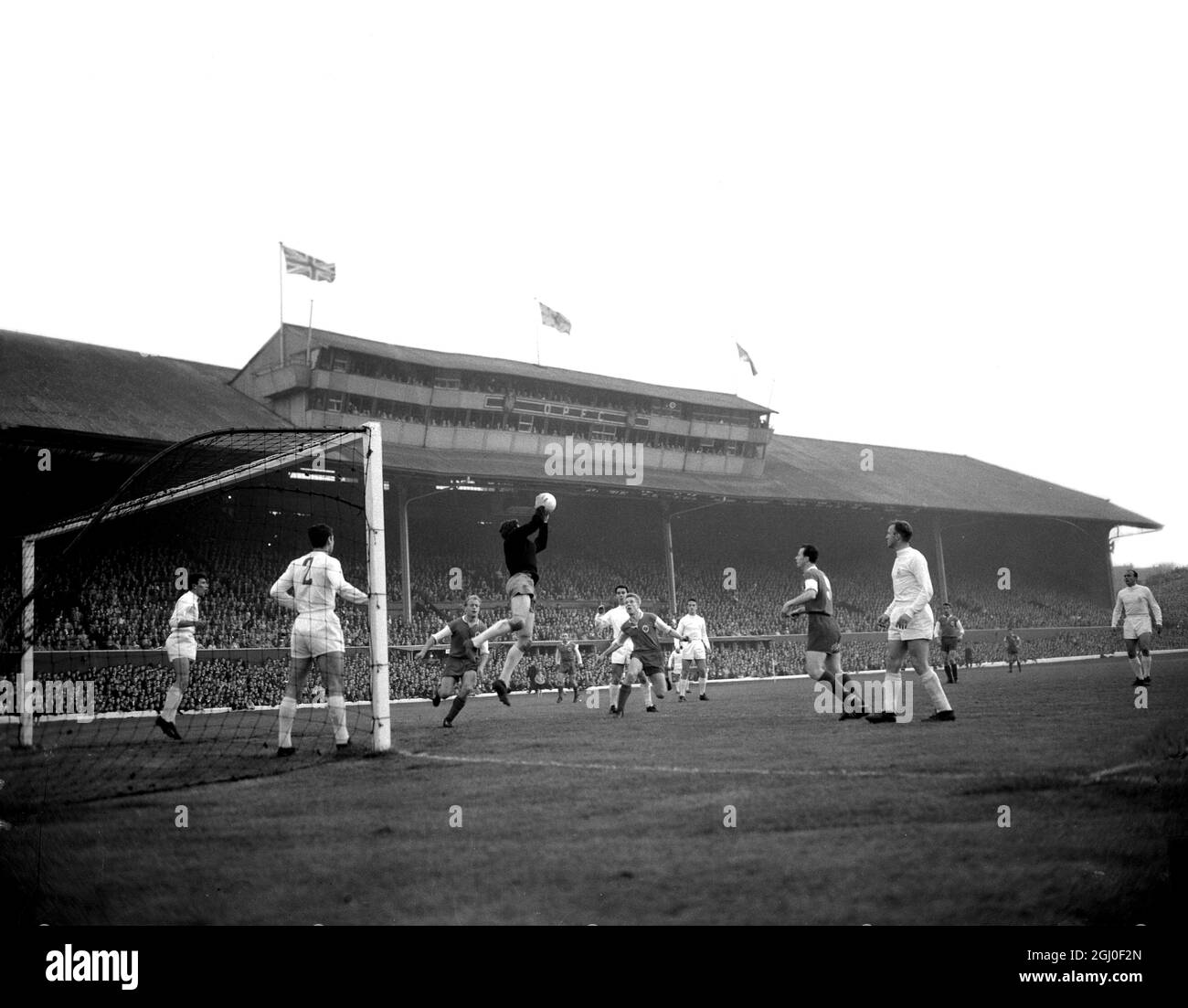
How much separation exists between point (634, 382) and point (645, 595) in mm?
10062

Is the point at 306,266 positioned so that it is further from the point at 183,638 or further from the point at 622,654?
the point at 183,638

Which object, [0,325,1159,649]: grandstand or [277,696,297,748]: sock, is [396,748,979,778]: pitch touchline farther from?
→ [0,325,1159,649]: grandstand

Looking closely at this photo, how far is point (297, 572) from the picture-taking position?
1004cm

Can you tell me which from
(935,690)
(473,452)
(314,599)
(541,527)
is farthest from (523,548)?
(473,452)

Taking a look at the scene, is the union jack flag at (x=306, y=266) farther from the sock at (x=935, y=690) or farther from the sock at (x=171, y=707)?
the sock at (x=935, y=690)

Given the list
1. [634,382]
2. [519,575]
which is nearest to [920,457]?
[634,382]

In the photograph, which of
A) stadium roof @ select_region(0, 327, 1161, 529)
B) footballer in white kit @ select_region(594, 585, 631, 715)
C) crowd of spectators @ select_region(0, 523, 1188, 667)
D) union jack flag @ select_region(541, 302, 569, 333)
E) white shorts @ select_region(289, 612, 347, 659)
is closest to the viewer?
white shorts @ select_region(289, 612, 347, 659)

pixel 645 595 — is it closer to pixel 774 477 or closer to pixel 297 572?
pixel 774 477

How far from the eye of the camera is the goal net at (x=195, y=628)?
10.2 metres

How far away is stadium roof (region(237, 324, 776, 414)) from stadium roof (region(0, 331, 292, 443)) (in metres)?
3.11

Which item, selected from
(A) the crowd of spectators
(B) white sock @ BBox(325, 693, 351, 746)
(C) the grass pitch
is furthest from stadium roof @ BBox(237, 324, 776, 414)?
(C) the grass pitch

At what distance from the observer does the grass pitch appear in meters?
4.38

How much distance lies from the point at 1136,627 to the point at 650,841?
43.6ft

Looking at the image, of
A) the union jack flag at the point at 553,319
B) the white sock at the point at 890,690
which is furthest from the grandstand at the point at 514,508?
the white sock at the point at 890,690
